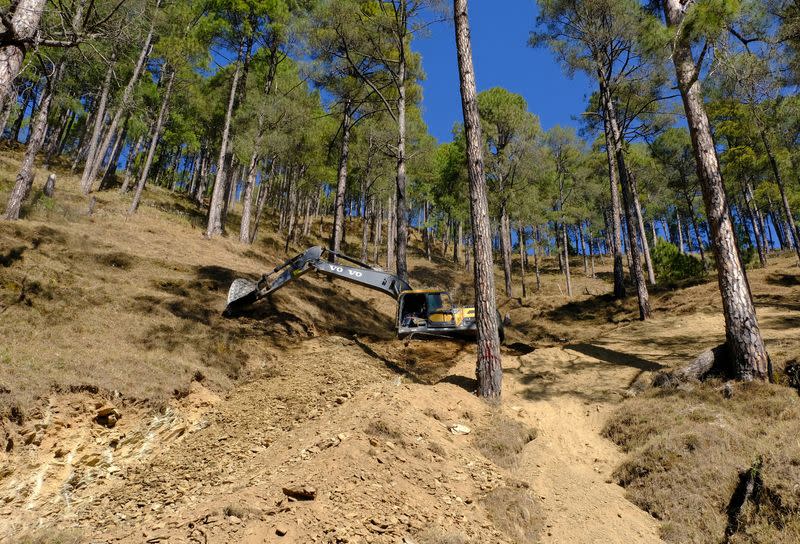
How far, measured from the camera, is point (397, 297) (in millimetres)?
11578

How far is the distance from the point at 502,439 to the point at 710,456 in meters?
2.56

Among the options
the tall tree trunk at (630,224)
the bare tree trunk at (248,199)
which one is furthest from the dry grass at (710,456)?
the bare tree trunk at (248,199)

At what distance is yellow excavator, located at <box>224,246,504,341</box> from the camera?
11.1 metres

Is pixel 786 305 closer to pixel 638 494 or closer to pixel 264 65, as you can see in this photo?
pixel 638 494

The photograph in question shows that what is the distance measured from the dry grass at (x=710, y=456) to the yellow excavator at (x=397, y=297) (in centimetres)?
486

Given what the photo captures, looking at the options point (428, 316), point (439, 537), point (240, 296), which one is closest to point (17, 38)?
point (439, 537)

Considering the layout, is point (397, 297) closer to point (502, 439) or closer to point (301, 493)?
point (502, 439)

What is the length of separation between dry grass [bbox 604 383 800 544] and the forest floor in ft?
0.08

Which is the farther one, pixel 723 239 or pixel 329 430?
pixel 723 239

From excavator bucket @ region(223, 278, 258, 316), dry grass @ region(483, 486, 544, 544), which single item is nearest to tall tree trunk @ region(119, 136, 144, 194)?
excavator bucket @ region(223, 278, 258, 316)

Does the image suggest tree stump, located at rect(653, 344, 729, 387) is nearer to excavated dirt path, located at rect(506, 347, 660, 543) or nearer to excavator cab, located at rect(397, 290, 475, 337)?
excavated dirt path, located at rect(506, 347, 660, 543)

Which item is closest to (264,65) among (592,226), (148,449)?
(148,449)

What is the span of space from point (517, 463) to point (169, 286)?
1007 cm

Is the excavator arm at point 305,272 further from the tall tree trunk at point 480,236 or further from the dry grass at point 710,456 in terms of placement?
the dry grass at point 710,456
